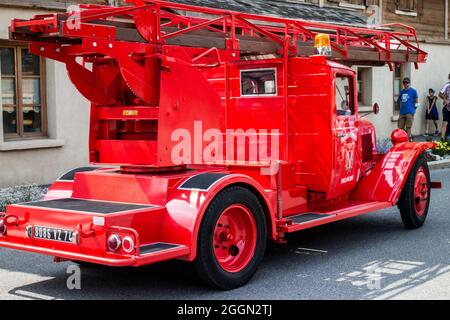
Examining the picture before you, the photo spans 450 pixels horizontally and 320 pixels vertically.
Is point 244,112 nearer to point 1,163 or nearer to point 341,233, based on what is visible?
point 341,233

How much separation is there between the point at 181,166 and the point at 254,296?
56.7 inches

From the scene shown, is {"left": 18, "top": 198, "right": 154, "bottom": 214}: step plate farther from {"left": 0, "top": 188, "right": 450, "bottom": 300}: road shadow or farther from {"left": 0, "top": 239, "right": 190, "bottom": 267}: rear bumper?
{"left": 0, "top": 188, "right": 450, "bottom": 300}: road shadow

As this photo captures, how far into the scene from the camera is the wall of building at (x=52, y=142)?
11.6 metres

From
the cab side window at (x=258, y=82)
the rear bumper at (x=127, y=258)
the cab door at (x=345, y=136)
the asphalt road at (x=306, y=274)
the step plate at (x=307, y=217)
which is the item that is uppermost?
the cab side window at (x=258, y=82)

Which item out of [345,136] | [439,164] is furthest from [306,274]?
[439,164]

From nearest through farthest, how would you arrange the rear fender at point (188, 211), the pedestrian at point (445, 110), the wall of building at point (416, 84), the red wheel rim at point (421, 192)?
the rear fender at point (188, 211), the red wheel rim at point (421, 192), the pedestrian at point (445, 110), the wall of building at point (416, 84)

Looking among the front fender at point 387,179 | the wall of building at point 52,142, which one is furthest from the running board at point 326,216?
the wall of building at point 52,142

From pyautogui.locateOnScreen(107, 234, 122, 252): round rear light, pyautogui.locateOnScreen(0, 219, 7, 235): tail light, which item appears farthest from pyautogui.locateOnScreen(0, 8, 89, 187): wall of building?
pyautogui.locateOnScreen(107, 234, 122, 252): round rear light

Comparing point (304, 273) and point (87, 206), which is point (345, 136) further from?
point (87, 206)

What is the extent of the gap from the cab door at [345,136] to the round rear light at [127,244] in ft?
9.84

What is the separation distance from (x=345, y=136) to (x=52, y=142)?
20.4ft

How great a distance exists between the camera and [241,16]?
7.02 m

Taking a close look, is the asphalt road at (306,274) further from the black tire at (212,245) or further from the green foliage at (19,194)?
the green foliage at (19,194)

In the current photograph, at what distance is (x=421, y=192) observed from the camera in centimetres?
909
